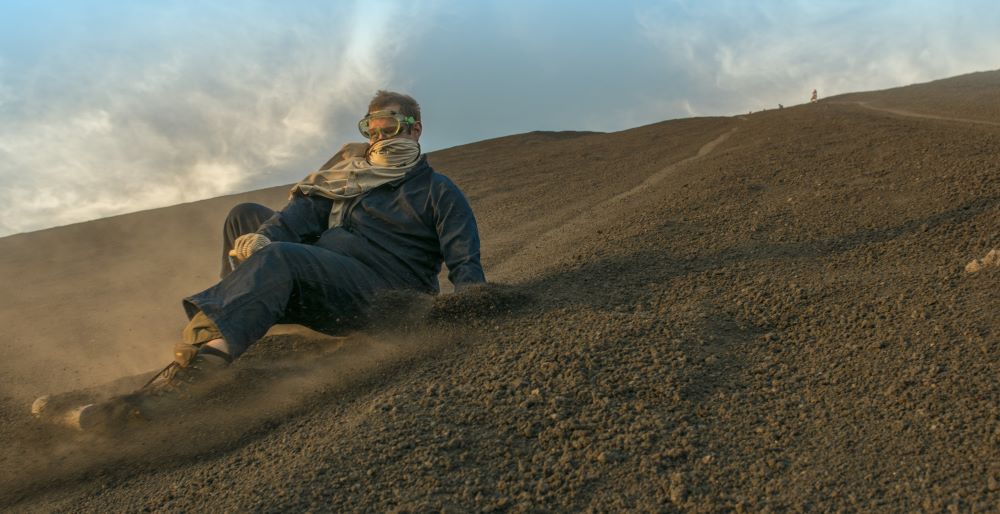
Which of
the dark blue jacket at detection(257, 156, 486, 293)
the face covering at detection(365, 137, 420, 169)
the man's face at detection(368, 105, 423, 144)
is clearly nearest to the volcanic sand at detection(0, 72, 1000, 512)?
the dark blue jacket at detection(257, 156, 486, 293)

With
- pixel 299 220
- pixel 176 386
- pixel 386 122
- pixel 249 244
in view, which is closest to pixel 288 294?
pixel 249 244

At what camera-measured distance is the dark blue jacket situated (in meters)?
4.29

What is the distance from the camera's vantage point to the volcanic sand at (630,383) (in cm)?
284

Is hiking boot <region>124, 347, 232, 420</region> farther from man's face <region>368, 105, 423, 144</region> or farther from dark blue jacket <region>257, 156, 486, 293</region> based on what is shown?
man's face <region>368, 105, 423, 144</region>

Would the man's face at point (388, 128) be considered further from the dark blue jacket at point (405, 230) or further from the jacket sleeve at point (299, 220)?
the jacket sleeve at point (299, 220)

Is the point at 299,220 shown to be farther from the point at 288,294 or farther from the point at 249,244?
the point at 288,294

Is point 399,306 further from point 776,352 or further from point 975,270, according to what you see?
point 975,270

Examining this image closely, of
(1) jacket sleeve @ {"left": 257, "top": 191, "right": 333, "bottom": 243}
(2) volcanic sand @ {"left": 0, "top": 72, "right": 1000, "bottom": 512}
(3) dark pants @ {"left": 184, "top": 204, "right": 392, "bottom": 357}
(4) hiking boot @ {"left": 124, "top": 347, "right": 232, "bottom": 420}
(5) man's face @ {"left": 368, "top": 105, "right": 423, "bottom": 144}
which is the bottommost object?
(2) volcanic sand @ {"left": 0, "top": 72, "right": 1000, "bottom": 512}

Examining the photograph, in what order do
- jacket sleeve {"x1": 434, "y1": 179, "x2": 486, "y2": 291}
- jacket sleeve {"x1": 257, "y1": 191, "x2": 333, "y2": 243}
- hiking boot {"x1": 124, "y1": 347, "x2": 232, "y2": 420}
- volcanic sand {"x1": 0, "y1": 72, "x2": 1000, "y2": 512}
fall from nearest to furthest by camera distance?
volcanic sand {"x1": 0, "y1": 72, "x2": 1000, "y2": 512} < hiking boot {"x1": 124, "y1": 347, "x2": 232, "y2": 420} < jacket sleeve {"x1": 434, "y1": 179, "x2": 486, "y2": 291} < jacket sleeve {"x1": 257, "y1": 191, "x2": 333, "y2": 243}

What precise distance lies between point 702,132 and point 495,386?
12.8 meters

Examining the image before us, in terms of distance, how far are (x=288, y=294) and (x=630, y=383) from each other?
1540 mm

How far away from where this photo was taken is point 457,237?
14.0 ft

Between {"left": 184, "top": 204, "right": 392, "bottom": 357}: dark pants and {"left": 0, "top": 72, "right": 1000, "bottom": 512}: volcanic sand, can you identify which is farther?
{"left": 184, "top": 204, "right": 392, "bottom": 357}: dark pants

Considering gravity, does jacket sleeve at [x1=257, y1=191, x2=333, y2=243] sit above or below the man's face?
below
